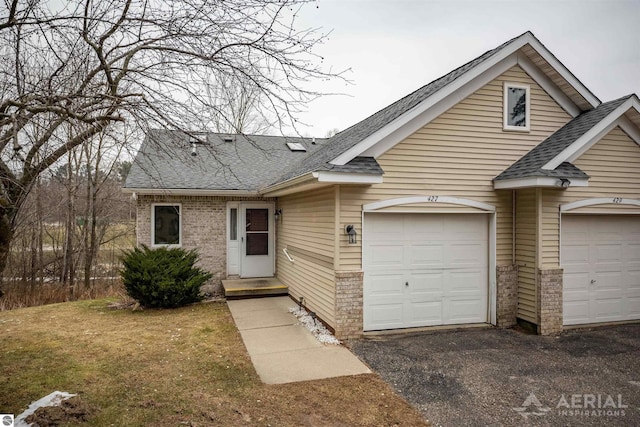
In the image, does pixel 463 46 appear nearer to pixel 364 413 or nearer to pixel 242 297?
pixel 242 297

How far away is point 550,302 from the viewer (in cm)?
731

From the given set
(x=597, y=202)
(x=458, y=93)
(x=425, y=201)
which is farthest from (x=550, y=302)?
(x=458, y=93)

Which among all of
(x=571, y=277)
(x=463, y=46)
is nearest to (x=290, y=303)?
(x=571, y=277)

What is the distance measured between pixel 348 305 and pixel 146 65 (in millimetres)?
4890

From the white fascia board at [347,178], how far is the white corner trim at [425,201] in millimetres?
608

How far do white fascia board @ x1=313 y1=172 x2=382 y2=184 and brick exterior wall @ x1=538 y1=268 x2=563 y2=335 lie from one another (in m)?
3.76

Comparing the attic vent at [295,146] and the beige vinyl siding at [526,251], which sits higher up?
the attic vent at [295,146]

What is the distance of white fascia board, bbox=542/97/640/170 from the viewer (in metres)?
7.01

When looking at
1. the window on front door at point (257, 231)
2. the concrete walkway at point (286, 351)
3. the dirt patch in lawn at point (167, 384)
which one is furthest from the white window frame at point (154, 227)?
the dirt patch in lawn at point (167, 384)

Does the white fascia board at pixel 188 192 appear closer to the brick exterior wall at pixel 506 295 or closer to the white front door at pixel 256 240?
the white front door at pixel 256 240

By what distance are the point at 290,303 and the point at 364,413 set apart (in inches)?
213

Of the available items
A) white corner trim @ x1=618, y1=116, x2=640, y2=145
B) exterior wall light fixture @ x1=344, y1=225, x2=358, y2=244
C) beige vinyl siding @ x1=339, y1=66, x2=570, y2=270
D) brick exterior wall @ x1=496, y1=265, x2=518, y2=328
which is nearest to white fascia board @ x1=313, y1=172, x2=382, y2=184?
beige vinyl siding @ x1=339, y1=66, x2=570, y2=270

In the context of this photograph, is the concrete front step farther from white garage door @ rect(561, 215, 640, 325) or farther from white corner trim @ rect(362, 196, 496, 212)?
white garage door @ rect(561, 215, 640, 325)

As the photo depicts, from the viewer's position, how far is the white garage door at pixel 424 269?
24.1ft
